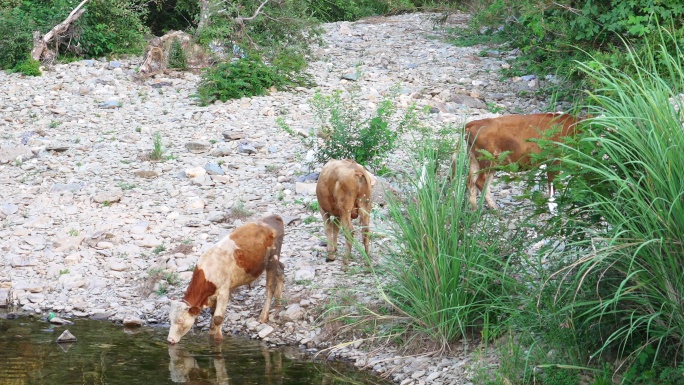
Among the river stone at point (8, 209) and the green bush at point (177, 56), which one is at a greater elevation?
the green bush at point (177, 56)

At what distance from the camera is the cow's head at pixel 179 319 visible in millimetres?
8211

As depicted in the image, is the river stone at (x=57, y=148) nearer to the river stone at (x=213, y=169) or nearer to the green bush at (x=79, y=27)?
the river stone at (x=213, y=169)

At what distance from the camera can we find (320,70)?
1791 centimetres

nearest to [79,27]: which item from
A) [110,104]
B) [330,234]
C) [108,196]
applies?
[110,104]

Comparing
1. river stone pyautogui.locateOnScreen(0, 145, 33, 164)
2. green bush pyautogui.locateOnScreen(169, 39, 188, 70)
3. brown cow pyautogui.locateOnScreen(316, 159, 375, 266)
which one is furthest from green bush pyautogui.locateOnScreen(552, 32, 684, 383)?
green bush pyautogui.locateOnScreen(169, 39, 188, 70)

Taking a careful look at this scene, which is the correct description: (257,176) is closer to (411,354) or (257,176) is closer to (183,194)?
(183,194)

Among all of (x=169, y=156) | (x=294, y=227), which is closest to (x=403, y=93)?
(x=169, y=156)

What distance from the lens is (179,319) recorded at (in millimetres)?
8211

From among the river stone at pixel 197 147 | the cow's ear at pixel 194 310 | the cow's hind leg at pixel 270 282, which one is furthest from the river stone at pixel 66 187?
the cow's ear at pixel 194 310

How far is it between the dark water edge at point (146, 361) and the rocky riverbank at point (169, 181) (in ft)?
0.99

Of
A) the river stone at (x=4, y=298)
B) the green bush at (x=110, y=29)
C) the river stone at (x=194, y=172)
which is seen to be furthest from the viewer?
the green bush at (x=110, y=29)

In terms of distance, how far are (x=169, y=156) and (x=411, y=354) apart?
644cm

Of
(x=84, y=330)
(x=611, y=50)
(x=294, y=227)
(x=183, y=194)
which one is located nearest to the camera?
(x=84, y=330)

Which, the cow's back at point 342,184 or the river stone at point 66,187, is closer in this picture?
the cow's back at point 342,184
